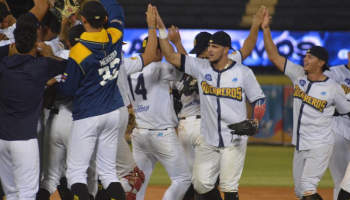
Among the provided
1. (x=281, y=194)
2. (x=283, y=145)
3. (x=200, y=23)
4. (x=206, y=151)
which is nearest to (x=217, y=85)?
(x=206, y=151)

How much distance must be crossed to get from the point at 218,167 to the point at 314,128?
121cm

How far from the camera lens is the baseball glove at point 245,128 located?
19.5 ft

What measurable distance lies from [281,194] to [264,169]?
9.22 ft

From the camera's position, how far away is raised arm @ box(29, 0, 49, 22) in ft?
20.3

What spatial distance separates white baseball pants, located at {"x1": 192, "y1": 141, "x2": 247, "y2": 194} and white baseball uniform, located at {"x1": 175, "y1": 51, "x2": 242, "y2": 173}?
2.30 feet

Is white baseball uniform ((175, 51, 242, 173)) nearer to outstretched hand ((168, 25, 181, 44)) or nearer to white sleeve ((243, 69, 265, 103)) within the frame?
outstretched hand ((168, 25, 181, 44))

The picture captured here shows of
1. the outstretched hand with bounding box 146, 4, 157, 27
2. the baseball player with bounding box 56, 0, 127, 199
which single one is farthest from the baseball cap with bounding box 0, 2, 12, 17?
the outstretched hand with bounding box 146, 4, 157, 27

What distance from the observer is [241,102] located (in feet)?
20.6

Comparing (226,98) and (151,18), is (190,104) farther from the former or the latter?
(151,18)

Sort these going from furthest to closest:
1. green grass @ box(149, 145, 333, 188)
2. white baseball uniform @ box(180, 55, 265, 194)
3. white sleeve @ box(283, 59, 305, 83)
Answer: green grass @ box(149, 145, 333, 188)
white sleeve @ box(283, 59, 305, 83)
white baseball uniform @ box(180, 55, 265, 194)

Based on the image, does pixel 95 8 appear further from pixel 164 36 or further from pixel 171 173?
pixel 171 173

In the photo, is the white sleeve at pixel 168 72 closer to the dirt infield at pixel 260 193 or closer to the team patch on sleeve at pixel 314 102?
the team patch on sleeve at pixel 314 102

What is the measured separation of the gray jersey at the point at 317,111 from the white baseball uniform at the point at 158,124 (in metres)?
1.40

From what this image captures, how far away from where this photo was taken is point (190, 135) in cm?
713
